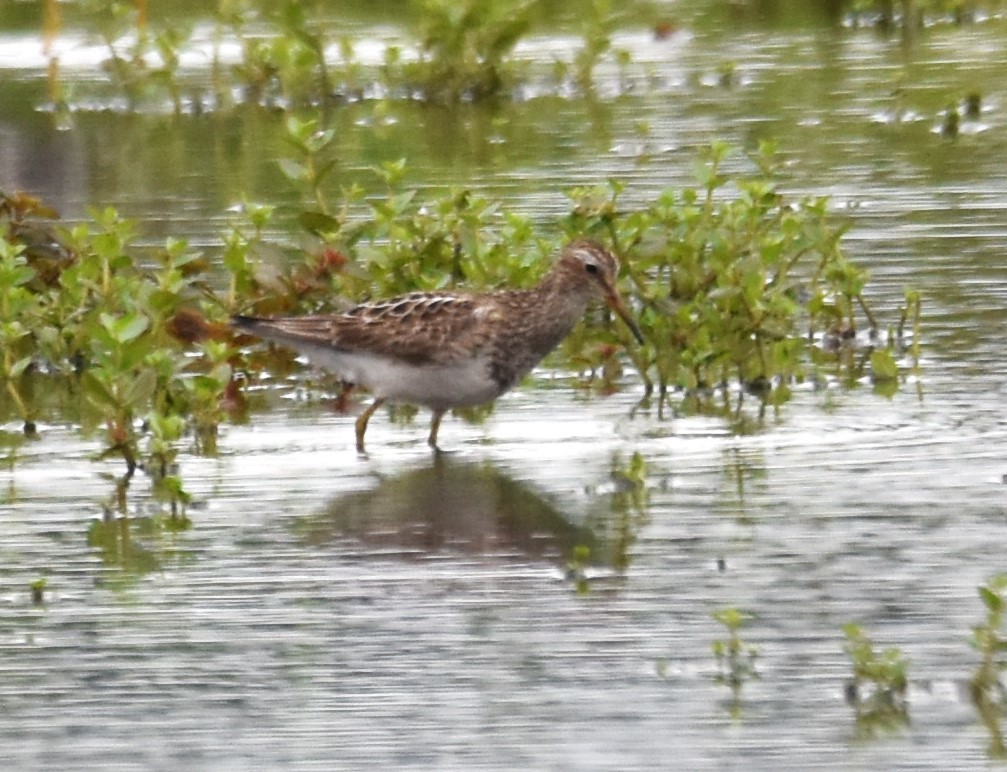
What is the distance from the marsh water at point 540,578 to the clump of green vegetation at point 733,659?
0.09 ft

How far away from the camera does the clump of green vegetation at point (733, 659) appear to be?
6.03 metres

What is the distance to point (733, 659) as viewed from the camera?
6.09 m

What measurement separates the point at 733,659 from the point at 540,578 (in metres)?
Result: 1.05

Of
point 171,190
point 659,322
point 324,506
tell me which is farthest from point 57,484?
point 171,190

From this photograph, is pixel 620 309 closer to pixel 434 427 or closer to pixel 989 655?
pixel 434 427

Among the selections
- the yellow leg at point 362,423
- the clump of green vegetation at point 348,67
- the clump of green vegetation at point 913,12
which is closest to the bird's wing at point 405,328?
the yellow leg at point 362,423

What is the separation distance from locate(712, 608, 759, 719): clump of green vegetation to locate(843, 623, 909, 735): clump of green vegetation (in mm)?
278

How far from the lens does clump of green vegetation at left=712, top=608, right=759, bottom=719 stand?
6031mm

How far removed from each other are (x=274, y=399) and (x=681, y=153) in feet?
17.2

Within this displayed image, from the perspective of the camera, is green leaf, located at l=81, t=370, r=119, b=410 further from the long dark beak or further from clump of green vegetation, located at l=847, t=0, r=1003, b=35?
clump of green vegetation, located at l=847, t=0, r=1003, b=35

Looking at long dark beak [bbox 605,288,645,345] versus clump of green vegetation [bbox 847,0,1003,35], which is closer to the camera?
long dark beak [bbox 605,288,645,345]

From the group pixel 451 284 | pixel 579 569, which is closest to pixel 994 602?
pixel 579 569

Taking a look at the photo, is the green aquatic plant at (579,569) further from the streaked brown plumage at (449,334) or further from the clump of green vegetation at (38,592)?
the streaked brown plumage at (449,334)

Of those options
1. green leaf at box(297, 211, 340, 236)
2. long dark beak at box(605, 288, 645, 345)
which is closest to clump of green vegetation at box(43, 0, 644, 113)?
green leaf at box(297, 211, 340, 236)
